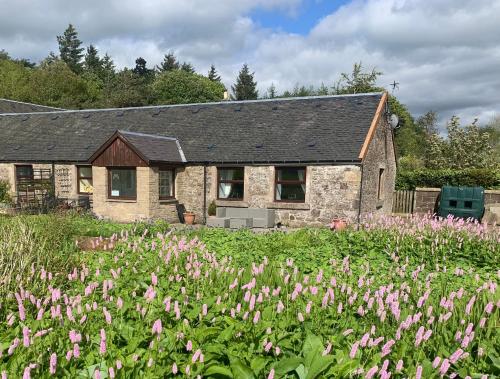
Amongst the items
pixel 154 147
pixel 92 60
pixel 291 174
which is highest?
pixel 92 60

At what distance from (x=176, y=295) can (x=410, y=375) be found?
8.17 ft

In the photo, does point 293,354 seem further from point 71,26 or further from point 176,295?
point 71,26

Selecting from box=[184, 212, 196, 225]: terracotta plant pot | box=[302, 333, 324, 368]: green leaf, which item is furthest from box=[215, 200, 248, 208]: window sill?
box=[302, 333, 324, 368]: green leaf

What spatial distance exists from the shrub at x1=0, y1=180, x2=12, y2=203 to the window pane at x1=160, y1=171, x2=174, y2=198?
8.69m

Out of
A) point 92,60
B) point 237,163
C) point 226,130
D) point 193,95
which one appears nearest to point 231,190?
point 237,163

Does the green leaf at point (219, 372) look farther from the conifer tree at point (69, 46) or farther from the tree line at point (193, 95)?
the conifer tree at point (69, 46)

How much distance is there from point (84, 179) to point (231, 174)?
807 cm

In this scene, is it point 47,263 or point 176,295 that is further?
point 47,263

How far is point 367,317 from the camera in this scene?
3.75 m

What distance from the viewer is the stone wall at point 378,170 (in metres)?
16.2

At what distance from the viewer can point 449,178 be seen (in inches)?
794

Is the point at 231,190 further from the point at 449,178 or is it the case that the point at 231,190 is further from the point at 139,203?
the point at 449,178

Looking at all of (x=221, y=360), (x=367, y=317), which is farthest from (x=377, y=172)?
(x=221, y=360)

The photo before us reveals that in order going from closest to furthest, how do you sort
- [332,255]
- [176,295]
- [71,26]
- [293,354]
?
[293,354]
[176,295]
[332,255]
[71,26]
